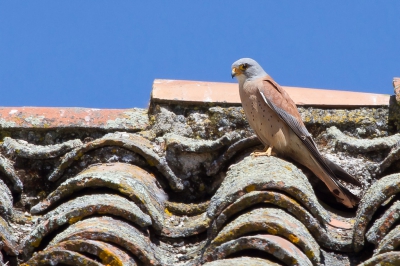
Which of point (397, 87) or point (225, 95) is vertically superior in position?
point (225, 95)

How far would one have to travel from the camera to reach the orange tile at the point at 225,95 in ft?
16.7

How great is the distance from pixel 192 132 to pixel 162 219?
976mm

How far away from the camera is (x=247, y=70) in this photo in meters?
5.74

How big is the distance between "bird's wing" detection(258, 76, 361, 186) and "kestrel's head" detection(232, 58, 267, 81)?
13 cm

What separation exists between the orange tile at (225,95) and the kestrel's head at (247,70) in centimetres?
18

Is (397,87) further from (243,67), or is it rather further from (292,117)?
(243,67)

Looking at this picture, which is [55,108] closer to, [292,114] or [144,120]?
[144,120]

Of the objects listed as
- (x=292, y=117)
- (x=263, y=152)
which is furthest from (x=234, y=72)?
(x=263, y=152)

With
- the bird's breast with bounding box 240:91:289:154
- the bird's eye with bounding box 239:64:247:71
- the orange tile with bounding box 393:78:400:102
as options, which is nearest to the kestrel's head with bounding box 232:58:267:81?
the bird's eye with bounding box 239:64:247:71

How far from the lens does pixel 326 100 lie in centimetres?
517

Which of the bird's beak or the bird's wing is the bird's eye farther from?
the bird's wing

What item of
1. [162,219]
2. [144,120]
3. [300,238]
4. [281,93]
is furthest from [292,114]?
[300,238]

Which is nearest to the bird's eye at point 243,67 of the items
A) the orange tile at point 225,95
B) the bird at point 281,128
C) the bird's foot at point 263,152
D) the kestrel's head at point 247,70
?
the kestrel's head at point 247,70

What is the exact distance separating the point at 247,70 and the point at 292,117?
0.83m
